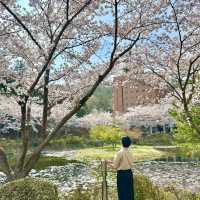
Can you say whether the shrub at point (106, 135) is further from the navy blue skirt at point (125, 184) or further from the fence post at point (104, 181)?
the navy blue skirt at point (125, 184)

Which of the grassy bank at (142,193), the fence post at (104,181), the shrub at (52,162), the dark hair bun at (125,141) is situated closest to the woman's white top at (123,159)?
the dark hair bun at (125,141)

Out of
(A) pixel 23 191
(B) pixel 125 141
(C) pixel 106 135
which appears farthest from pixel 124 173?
(C) pixel 106 135

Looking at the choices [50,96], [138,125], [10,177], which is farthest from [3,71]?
[138,125]

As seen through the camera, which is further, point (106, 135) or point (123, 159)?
point (106, 135)

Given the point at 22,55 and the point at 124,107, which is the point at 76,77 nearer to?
the point at 22,55

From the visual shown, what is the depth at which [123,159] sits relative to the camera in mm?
7352

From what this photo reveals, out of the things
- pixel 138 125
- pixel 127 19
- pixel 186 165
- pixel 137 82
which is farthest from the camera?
pixel 138 125

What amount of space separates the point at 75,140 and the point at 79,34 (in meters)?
37.3

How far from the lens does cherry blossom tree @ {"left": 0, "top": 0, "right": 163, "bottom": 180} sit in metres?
7.05

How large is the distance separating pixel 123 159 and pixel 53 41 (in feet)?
8.43

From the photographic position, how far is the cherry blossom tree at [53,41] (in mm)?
7055

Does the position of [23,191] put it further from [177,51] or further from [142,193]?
[177,51]

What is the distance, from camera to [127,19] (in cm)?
770

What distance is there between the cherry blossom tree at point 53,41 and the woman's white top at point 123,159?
44.1 inches
